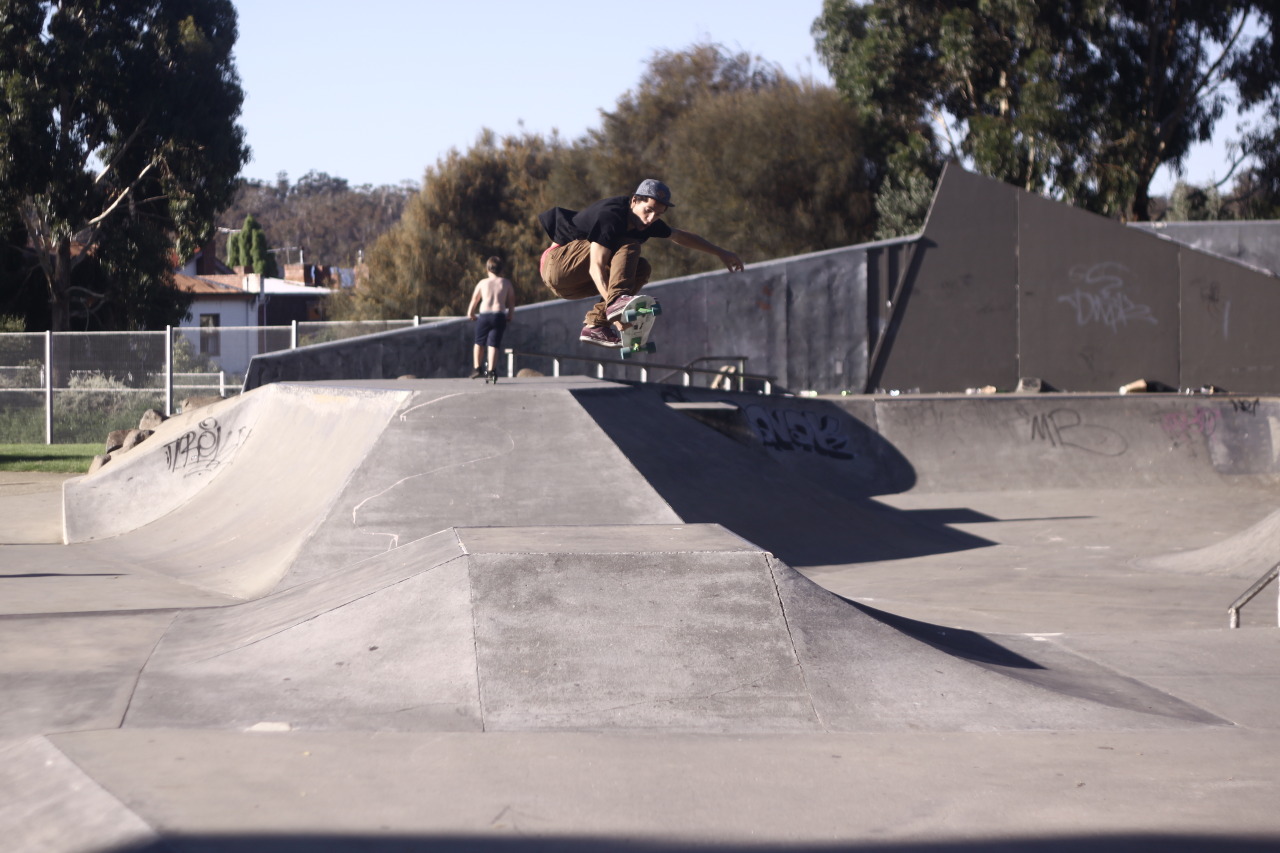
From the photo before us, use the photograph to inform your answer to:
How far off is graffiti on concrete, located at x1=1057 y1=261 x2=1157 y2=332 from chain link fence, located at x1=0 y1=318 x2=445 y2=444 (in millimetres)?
12165

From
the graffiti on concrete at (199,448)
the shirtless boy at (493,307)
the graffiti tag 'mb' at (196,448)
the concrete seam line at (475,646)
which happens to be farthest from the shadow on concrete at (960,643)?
the graffiti tag 'mb' at (196,448)

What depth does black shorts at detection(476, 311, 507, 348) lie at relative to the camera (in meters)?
13.5

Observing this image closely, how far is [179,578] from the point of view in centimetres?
958

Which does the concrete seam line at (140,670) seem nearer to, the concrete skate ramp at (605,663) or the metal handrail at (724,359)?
the concrete skate ramp at (605,663)

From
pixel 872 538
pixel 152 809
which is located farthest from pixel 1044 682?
pixel 872 538

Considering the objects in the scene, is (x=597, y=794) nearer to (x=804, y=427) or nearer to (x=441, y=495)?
(x=441, y=495)

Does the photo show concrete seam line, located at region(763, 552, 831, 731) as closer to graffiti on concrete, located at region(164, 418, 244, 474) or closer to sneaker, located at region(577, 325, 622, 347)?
sneaker, located at region(577, 325, 622, 347)

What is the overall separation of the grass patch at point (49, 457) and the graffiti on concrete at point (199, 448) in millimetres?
6162

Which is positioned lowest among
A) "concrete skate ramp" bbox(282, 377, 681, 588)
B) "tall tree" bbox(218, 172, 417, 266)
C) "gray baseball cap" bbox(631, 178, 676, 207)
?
"concrete skate ramp" bbox(282, 377, 681, 588)

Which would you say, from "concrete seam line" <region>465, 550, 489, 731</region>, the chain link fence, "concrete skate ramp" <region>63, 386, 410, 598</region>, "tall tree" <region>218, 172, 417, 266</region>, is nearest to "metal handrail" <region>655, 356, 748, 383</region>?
the chain link fence

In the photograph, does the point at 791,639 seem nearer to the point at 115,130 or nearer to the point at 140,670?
the point at 140,670

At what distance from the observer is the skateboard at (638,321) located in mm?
7191

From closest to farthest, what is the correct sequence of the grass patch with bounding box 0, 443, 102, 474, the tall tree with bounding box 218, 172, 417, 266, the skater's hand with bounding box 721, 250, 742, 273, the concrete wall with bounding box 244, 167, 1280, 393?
the skater's hand with bounding box 721, 250, 742, 273, the grass patch with bounding box 0, 443, 102, 474, the concrete wall with bounding box 244, 167, 1280, 393, the tall tree with bounding box 218, 172, 417, 266

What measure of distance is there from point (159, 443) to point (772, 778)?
10.6 meters
